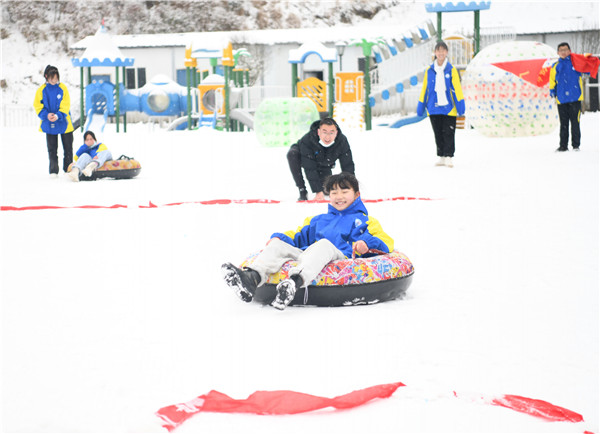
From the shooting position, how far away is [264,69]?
109 ft

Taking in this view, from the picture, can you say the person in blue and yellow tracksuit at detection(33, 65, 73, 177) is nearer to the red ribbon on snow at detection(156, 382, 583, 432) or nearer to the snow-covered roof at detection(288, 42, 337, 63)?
the red ribbon on snow at detection(156, 382, 583, 432)

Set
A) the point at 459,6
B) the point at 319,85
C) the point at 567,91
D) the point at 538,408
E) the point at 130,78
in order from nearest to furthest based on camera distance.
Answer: the point at 538,408 → the point at 567,91 → the point at 459,6 → the point at 319,85 → the point at 130,78

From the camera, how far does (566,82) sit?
1215cm

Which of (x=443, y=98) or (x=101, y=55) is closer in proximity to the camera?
(x=443, y=98)

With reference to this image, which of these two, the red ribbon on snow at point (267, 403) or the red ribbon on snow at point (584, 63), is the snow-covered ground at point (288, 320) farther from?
the red ribbon on snow at point (584, 63)

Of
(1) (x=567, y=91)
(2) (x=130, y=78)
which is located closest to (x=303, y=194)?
(1) (x=567, y=91)

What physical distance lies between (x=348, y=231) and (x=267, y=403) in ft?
5.93

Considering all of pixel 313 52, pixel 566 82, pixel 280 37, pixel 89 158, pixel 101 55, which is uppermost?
pixel 280 37

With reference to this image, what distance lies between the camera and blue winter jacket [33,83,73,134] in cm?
1091

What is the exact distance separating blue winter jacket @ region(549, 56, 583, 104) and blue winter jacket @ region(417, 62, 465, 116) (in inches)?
84.0

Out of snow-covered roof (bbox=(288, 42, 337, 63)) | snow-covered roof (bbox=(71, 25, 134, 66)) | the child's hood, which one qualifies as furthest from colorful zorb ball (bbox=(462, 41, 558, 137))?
snow-covered roof (bbox=(71, 25, 134, 66))

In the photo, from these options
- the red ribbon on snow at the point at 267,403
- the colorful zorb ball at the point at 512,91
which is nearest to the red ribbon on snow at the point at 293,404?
the red ribbon on snow at the point at 267,403

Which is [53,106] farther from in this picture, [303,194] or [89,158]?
[303,194]

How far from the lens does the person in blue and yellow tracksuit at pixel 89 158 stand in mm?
10641
